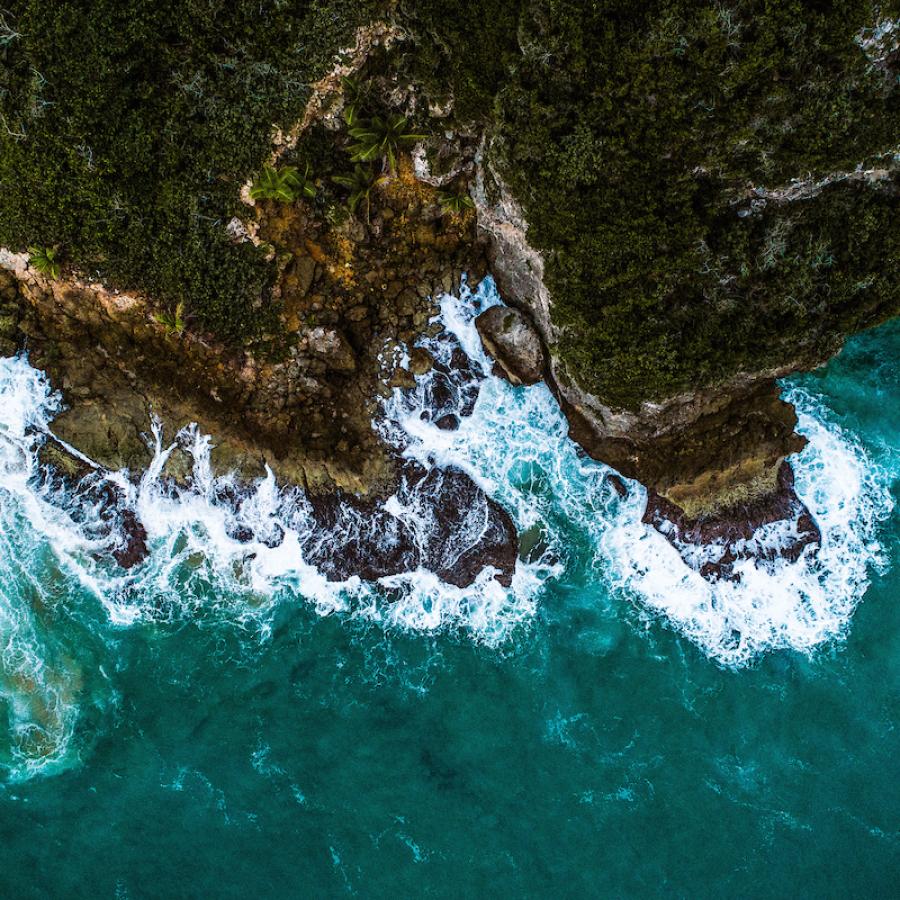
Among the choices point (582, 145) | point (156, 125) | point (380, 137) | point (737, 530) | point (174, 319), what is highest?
point (380, 137)

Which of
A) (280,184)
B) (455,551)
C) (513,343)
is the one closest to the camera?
(280,184)

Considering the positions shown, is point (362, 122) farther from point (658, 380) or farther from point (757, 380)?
point (757, 380)

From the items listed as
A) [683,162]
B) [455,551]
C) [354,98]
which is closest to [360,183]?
[354,98]

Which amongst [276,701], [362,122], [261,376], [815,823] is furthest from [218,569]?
[815,823]

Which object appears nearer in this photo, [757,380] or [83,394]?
[757,380]

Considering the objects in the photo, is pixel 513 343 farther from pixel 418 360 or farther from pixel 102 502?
pixel 102 502

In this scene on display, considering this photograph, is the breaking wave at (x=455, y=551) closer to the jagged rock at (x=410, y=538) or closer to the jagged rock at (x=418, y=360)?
the jagged rock at (x=410, y=538)
